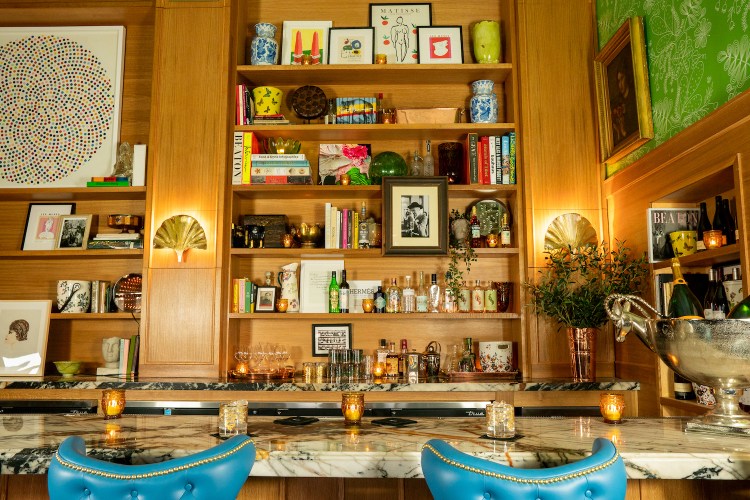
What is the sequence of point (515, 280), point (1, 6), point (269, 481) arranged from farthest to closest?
point (1, 6), point (515, 280), point (269, 481)

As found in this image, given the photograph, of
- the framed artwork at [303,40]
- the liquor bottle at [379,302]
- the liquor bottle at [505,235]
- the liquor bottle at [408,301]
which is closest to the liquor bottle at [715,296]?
the liquor bottle at [505,235]

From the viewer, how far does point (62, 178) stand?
4.09 meters

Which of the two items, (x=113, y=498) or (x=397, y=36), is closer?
(x=113, y=498)

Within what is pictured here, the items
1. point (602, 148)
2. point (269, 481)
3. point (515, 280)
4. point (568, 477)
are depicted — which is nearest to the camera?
point (568, 477)

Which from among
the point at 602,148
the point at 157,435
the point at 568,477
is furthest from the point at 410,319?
the point at 568,477

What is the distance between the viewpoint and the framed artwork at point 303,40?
4.07 metres

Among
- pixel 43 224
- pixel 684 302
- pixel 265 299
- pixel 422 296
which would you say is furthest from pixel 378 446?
pixel 43 224

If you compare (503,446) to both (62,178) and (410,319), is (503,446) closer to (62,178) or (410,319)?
(410,319)

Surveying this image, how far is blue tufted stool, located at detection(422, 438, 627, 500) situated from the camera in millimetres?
1121

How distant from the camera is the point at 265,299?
3.88 metres

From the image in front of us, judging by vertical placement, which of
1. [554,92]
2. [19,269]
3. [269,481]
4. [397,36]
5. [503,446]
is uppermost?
[397,36]

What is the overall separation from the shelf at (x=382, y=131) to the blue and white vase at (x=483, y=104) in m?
0.08

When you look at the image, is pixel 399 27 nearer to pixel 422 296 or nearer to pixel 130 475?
pixel 422 296

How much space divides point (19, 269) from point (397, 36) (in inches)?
111
